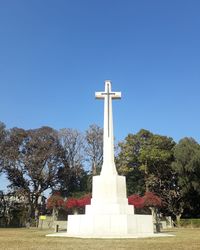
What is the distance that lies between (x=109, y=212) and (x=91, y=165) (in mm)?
28922

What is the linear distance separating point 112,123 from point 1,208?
33654mm

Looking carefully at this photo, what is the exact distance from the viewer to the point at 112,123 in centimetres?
2103

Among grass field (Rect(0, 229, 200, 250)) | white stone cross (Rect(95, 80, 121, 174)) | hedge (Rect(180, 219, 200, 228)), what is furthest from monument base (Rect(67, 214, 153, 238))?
hedge (Rect(180, 219, 200, 228))

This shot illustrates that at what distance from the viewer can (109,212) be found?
1880 cm

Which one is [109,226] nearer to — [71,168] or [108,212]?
[108,212]

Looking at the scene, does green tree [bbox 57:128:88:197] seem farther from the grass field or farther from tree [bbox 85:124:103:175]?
the grass field

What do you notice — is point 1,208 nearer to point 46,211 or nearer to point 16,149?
point 46,211

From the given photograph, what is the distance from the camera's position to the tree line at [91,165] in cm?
4428

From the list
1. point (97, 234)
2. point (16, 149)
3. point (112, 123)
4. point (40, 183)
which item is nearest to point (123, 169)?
point (40, 183)

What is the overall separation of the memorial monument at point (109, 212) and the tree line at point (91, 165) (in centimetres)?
2376

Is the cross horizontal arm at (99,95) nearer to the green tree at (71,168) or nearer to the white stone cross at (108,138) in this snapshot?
the white stone cross at (108,138)

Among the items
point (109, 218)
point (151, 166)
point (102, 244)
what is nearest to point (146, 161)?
point (151, 166)

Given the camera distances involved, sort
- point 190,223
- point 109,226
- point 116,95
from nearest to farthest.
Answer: point 109,226 < point 116,95 < point 190,223

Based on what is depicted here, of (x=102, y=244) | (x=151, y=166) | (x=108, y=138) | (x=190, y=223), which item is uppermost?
(x=151, y=166)
